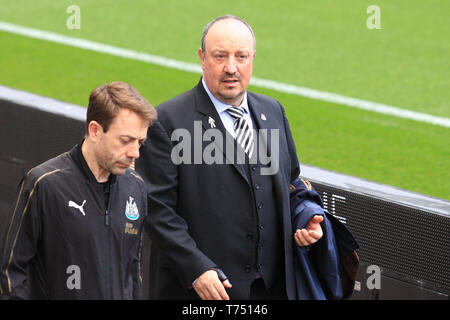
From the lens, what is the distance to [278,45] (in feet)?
38.5

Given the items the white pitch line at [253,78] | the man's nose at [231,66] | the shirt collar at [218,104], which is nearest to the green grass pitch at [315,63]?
the white pitch line at [253,78]

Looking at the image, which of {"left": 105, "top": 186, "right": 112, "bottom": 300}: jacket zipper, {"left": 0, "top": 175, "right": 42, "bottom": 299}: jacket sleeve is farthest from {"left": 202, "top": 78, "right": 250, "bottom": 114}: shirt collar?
{"left": 0, "top": 175, "right": 42, "bottom": 299}: jacket sleeve

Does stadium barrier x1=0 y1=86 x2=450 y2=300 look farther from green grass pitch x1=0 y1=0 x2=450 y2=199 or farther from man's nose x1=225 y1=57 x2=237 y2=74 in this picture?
green grass pitch x1=0 y1=0 x2=450 y2=199

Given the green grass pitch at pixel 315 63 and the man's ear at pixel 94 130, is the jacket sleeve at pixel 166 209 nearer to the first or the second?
the man's ear at pixel 94 130

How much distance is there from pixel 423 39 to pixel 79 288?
900cm

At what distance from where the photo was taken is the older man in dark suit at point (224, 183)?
410cm

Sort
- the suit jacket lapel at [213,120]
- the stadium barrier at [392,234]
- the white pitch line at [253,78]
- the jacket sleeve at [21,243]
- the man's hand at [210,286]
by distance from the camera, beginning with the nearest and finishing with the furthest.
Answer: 1. the jacket sleeve at [21,243]
2. the man's hand at [210,286]
3. the suit jacket lapel at [213,120]
4. the stadium barrier at [392,234]
5. the white pitch line at [253,78]

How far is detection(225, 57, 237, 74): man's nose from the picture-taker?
4047 millimetres

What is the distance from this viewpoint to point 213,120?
420 centimetres

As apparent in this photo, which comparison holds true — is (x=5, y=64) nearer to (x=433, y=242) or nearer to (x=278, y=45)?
(x=278, y=45)

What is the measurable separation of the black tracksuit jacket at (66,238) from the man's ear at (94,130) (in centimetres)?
9

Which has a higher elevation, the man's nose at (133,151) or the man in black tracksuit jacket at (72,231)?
the man's nose at (133,151)

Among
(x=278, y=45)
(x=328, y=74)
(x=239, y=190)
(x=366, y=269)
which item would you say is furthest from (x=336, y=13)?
(x=239, y=190)

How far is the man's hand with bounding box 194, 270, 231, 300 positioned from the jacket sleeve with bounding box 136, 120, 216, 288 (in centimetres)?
4
